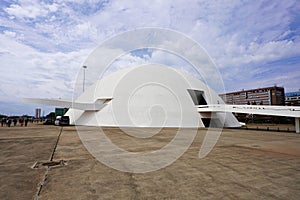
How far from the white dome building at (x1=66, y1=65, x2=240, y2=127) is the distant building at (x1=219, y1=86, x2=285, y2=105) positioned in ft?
197

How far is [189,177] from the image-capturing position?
5.09 m

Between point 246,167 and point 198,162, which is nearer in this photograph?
point 246,167

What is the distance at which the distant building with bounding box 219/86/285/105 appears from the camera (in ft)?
286

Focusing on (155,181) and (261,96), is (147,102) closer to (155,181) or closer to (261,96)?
(155,181)

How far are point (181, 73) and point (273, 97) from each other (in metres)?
73.3

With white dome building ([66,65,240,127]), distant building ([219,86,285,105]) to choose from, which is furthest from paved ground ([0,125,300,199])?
distant building ([219,86,285,105])

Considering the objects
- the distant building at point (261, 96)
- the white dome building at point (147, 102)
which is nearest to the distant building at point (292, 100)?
the distant building at point (261, 96)

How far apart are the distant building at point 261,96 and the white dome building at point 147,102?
6004 cm

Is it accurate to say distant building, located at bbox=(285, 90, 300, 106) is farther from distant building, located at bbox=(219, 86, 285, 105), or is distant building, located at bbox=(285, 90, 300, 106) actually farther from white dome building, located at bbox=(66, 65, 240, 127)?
white dome building, located at bbox=(66, 65, 240, 127)

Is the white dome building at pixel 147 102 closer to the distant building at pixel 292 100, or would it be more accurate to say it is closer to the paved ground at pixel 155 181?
the paved ground at pixel 155 181

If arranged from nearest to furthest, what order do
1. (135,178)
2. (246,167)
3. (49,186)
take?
(49,186) → (135,178) → (246,167)

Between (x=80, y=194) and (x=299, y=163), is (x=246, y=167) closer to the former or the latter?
(x=299, y=163)

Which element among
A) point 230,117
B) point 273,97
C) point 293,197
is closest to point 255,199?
point 293,197

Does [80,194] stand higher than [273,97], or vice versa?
[273,97]
